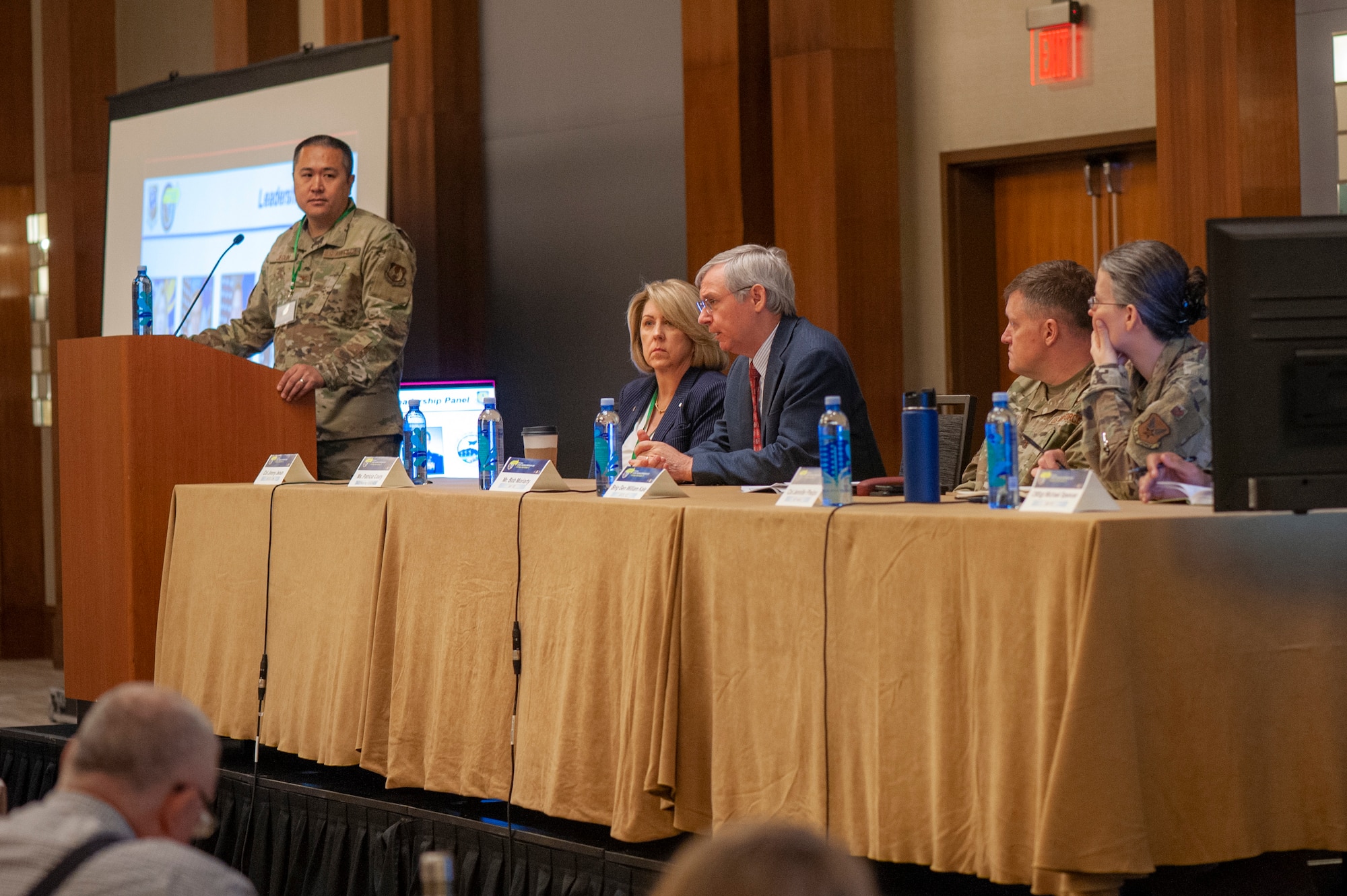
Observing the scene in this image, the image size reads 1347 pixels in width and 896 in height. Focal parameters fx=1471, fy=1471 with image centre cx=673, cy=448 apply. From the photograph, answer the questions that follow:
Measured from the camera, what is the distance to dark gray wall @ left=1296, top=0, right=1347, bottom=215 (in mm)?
4379

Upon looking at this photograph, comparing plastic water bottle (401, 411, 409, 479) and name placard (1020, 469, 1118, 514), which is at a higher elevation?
plastic water bottle (401, 411, 409, 479)

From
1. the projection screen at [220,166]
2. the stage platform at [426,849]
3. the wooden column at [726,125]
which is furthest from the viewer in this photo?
the projection screen at [220,166]

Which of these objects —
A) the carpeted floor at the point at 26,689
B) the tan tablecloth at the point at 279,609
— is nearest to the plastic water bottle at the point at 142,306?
the tan tablecloth at the point at 279,609

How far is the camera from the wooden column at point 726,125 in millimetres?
5125

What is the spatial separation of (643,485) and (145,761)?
→ 4.63 feet

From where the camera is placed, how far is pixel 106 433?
363 cm

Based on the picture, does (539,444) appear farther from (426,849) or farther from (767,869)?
(767,869)

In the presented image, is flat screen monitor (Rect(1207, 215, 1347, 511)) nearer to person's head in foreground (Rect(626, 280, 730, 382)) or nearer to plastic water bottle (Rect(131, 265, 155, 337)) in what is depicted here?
person's head in foreground (Rect(626, 280, 730, 382))

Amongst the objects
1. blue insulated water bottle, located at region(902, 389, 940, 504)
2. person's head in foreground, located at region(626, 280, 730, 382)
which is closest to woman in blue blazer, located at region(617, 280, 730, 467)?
person's head in foreground, located at region(626, 280, 730, 382)

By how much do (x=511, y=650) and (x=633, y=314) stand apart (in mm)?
1417

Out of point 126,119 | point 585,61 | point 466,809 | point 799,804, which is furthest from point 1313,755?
point 126,119

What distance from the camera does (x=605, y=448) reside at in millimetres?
2918

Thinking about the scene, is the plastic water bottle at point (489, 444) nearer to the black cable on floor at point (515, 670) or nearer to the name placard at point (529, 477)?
the name placard at point (529, 477)

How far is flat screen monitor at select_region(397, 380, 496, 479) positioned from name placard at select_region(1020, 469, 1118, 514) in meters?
3.53
